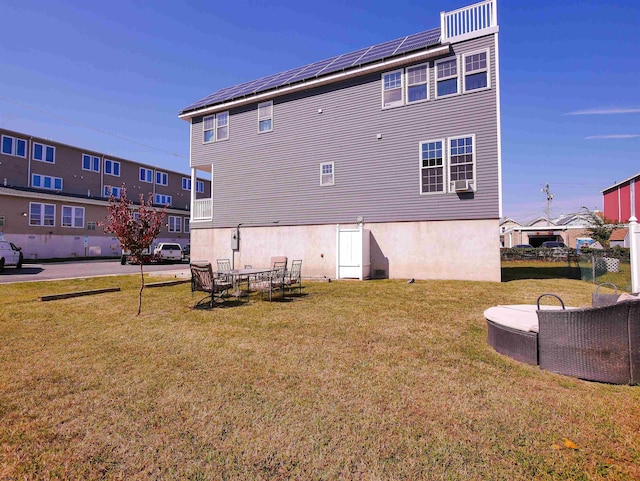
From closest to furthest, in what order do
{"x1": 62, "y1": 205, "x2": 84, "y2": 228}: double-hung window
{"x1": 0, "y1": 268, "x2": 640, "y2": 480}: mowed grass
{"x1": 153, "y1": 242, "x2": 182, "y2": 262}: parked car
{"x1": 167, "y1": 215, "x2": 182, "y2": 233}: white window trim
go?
{"x1": 0, "y1": 268, "x2": 640, "y2": 480}: mowed grass → {"x1": 153, "y1": 242, "x2": 182, "y2": 262}: parked car → {"x1": 62, "y1": 205, "x2": 84, "y2": 228}: double-hung window → {"x1": 167, "y1": 215, "x2": 182, "y2": 233}: white window trim

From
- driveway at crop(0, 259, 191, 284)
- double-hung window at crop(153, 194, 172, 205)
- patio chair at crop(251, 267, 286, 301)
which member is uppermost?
double-hung window at crop(153, 194, 172, 205)

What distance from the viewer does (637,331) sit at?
376 cm

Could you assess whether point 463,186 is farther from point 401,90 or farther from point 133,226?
point 133,226

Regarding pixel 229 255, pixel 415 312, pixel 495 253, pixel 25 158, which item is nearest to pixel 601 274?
pixel 495 253

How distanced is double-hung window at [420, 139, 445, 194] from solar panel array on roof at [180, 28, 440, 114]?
431 centimetres

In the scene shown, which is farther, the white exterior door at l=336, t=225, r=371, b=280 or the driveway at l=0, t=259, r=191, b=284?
the driveway at l=0, t=259, r=191, b=284

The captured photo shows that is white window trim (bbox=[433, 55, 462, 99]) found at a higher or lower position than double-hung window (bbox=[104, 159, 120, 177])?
lower

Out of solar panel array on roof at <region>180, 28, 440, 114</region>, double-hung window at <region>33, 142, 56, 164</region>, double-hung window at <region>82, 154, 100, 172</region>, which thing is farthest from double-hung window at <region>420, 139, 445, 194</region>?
double-hung window at <region>82, 154, 100, 172</region>

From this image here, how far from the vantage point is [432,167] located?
46.4ft

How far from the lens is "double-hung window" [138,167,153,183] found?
1641 inches

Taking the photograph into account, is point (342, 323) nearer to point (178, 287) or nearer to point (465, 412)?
point (465, 412)

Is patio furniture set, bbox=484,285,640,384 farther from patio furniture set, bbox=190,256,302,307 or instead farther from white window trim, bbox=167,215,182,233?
white window trim, bbox=167,215,182,233

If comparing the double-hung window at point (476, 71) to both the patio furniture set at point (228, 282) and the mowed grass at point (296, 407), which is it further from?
the mowed grass at point (296, 407)

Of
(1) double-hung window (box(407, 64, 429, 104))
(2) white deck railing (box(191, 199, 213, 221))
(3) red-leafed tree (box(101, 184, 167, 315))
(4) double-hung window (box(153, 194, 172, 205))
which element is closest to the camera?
(3) red-leafed tree (box(101, 184, 167, 315))
